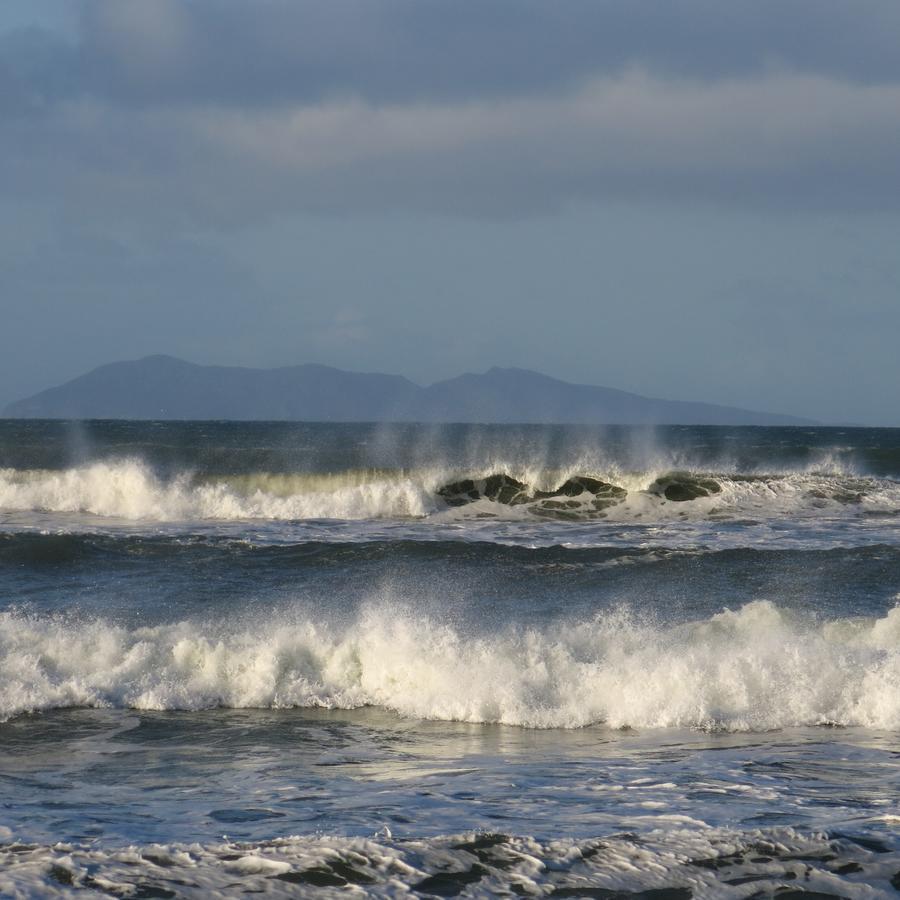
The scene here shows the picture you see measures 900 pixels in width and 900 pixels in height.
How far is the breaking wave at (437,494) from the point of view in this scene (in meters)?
28.6

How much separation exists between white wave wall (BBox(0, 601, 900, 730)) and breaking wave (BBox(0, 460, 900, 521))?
14.8 meters

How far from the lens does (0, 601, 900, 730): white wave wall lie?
35.0 feet

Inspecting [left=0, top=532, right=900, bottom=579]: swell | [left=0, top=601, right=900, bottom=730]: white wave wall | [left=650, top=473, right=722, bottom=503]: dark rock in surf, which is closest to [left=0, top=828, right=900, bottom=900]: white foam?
[left=0, top=601, right=900, bottom=730]: white wave wall

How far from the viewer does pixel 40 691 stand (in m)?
11.2

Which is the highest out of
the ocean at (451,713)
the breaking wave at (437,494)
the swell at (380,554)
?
the breaking wave at (437,494)

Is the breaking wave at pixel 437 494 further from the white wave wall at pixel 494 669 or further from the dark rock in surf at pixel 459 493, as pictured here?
the white wave wall at pixel 494 669

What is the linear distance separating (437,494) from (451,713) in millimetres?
19693

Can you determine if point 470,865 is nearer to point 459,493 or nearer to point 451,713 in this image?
point 451,713

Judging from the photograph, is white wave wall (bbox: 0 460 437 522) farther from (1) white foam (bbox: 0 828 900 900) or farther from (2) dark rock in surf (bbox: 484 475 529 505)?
(1) white foam (bbox: 0 828 900 900)

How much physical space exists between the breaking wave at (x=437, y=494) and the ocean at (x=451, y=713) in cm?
461

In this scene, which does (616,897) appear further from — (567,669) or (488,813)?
(567,669)

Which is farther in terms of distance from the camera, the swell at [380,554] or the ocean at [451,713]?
the swell at [380,554]

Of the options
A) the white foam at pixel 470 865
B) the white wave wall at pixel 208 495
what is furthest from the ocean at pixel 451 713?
the white wave wall at pixel 208 495

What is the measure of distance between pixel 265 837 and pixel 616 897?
207cm
